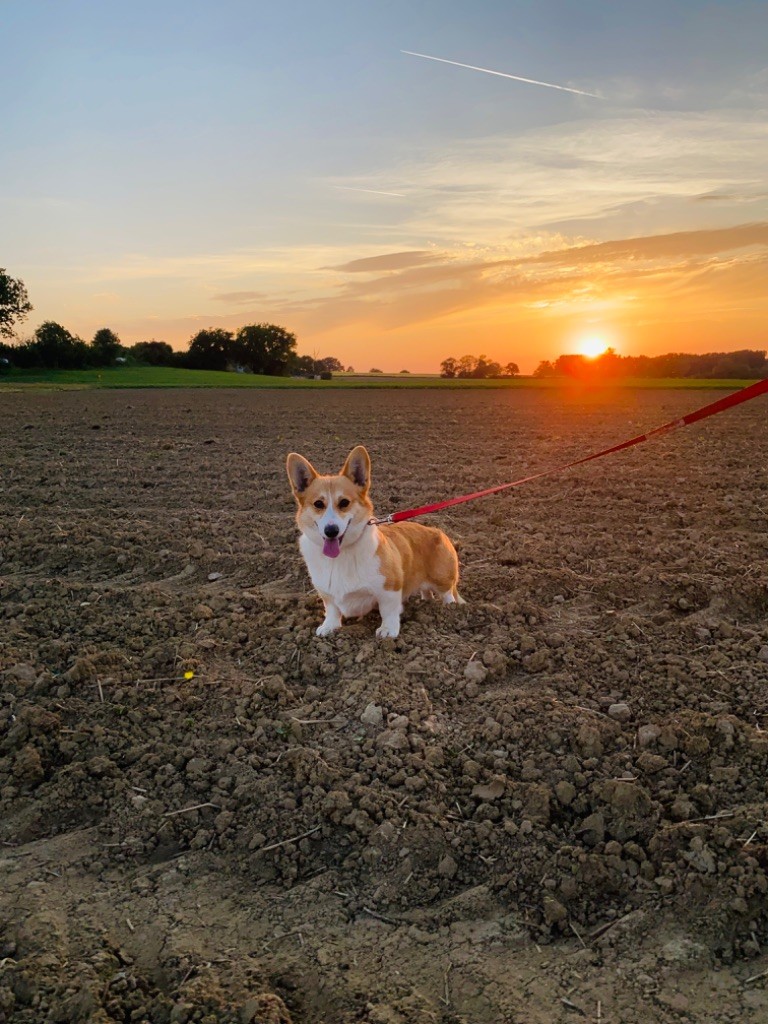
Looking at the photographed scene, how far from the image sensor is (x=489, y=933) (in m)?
3.21

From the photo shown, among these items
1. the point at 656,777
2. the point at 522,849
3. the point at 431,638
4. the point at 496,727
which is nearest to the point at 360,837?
the point at 522,849

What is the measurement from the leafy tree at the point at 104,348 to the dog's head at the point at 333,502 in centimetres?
7456

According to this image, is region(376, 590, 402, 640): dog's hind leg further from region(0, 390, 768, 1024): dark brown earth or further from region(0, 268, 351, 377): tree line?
region(0, 268, 351, 377): tree line

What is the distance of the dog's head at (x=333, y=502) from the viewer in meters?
5.41

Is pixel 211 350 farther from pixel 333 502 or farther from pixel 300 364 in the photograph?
pixel 333 502

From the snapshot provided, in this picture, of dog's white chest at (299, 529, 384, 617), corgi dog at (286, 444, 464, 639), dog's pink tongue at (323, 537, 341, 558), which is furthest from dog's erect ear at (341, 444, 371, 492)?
dog's pink tongue at (323, 537, 341, 558)

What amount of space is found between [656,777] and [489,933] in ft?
4.55

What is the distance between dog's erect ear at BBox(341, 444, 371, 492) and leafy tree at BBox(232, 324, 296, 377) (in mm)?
87344

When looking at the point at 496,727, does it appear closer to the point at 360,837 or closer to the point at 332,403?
the point at 360,837

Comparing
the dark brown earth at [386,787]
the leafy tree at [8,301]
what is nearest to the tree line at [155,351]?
the leafy tree at [8,301]

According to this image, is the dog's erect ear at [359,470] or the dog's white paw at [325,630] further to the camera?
the dog's white paw at [325,630]

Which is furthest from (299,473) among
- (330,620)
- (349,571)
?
(330,620)

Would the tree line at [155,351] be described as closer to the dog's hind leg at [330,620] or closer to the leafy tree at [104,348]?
the leafy tree at [104,348]

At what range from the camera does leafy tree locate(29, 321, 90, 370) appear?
2724 inches
